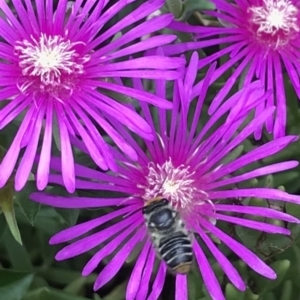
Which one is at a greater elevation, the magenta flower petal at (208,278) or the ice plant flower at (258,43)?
the ice plant flower at (258,43)

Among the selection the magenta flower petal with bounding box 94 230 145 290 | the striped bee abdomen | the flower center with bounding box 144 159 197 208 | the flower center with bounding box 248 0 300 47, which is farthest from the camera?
the flower center with bounding box 248 0 300 47

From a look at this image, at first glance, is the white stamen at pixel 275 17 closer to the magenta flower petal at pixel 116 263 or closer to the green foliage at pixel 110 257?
the green foliage at pixel 110 257

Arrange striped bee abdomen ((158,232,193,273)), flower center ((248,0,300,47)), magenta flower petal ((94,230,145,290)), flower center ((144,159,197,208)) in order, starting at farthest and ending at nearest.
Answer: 1. flower center ((248,0,300,47))
2. flower center ((144,159,197,208))
3. magenta flower petal ((94,230,145,290))
4. striped bee abdomen ((158,232,193,273))

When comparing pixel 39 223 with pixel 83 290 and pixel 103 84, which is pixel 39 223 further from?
pixel 103 84

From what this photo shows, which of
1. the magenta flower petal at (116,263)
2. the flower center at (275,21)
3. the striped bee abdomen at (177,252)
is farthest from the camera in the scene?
the flower center at (275,21)

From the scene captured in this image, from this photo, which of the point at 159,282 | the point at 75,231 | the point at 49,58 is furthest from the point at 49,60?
the point at 159,282

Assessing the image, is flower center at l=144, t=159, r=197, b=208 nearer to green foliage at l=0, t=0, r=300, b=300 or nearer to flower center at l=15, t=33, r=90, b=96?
green foliage at l=0, t=0, r=300, b=300

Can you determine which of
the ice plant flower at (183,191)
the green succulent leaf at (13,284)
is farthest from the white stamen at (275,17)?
the green succulent leaf at (13,284)

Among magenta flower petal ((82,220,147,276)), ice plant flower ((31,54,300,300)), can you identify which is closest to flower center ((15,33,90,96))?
ice plant flower ((31,54,300,300))
